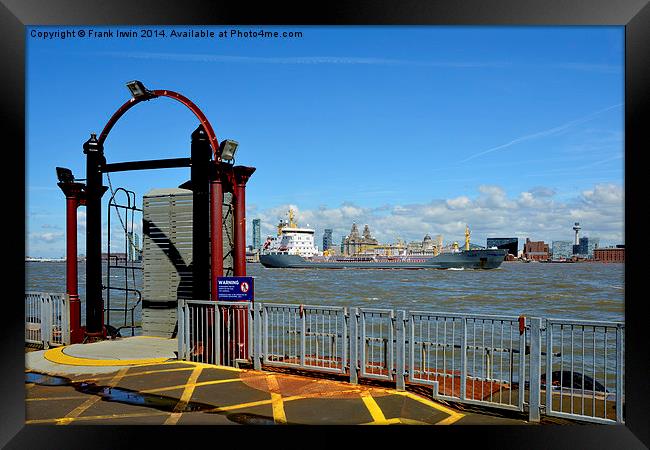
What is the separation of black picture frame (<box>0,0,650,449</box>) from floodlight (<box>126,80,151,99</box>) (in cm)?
344

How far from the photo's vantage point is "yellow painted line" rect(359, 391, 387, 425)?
217 inches

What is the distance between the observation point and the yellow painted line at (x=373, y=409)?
5508 mm

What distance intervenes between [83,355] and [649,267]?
8.01 meters

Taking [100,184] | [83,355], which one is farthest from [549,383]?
[100,184]

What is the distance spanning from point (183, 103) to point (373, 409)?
18.4 feet

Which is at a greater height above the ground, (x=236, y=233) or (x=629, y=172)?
(x=629, y=172)

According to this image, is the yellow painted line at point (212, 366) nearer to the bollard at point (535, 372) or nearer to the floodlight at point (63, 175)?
the bollard at point (535, 372)

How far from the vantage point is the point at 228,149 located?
8.16 meters

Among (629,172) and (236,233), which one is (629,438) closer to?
(629,172)

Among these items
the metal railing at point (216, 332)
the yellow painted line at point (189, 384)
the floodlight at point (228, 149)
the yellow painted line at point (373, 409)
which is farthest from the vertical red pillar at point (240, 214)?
the yellow painted line at point (373, 409)

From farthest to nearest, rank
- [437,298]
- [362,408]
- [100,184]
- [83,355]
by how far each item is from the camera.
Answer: [437,298]
[100,184]
[83,355]
[362,408]

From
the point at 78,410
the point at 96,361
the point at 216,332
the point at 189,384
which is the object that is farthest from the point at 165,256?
the point at 78,410

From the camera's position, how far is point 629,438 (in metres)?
5.34

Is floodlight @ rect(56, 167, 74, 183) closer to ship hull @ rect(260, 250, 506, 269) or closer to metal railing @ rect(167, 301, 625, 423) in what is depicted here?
metal railing @ rect(167, 301, 625, 423)
